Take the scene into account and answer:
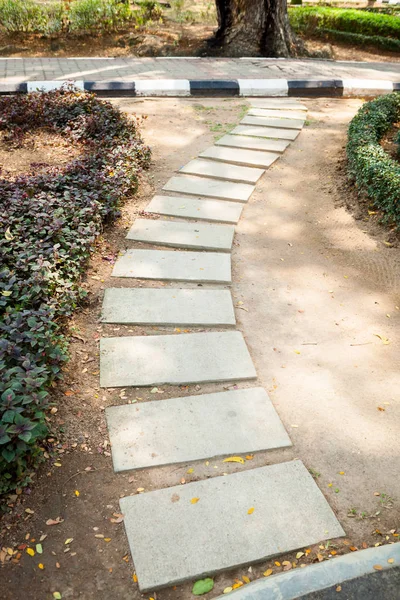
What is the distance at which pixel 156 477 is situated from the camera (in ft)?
8.41

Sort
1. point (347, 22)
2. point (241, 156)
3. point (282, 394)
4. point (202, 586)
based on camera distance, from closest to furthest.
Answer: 1. point (202, 586)
2. point (282, 394)
3. point (241, 156)
4. point (347, 22)

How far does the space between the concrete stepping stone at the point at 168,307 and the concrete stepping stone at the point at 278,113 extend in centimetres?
490

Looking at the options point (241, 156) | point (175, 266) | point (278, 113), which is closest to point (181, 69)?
point (278, 113)

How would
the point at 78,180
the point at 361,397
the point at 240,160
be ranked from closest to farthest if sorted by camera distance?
the point at 361,397, the point at 78,180, the point at 240,160

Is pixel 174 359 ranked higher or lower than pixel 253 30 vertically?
lower

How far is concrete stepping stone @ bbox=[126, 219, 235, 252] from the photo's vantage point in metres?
4.62

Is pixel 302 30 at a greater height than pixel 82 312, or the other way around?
pixel 302 30

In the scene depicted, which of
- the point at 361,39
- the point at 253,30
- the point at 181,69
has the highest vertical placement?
the point at 253,30

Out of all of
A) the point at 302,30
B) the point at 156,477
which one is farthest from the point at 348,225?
the point at 302,30

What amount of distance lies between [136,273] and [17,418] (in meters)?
2.03

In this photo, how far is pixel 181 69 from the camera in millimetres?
10297

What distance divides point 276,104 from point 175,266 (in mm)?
5369

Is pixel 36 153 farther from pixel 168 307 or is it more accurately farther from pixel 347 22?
pixel 347 22

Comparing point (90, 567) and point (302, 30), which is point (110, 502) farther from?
point (302, 30)
